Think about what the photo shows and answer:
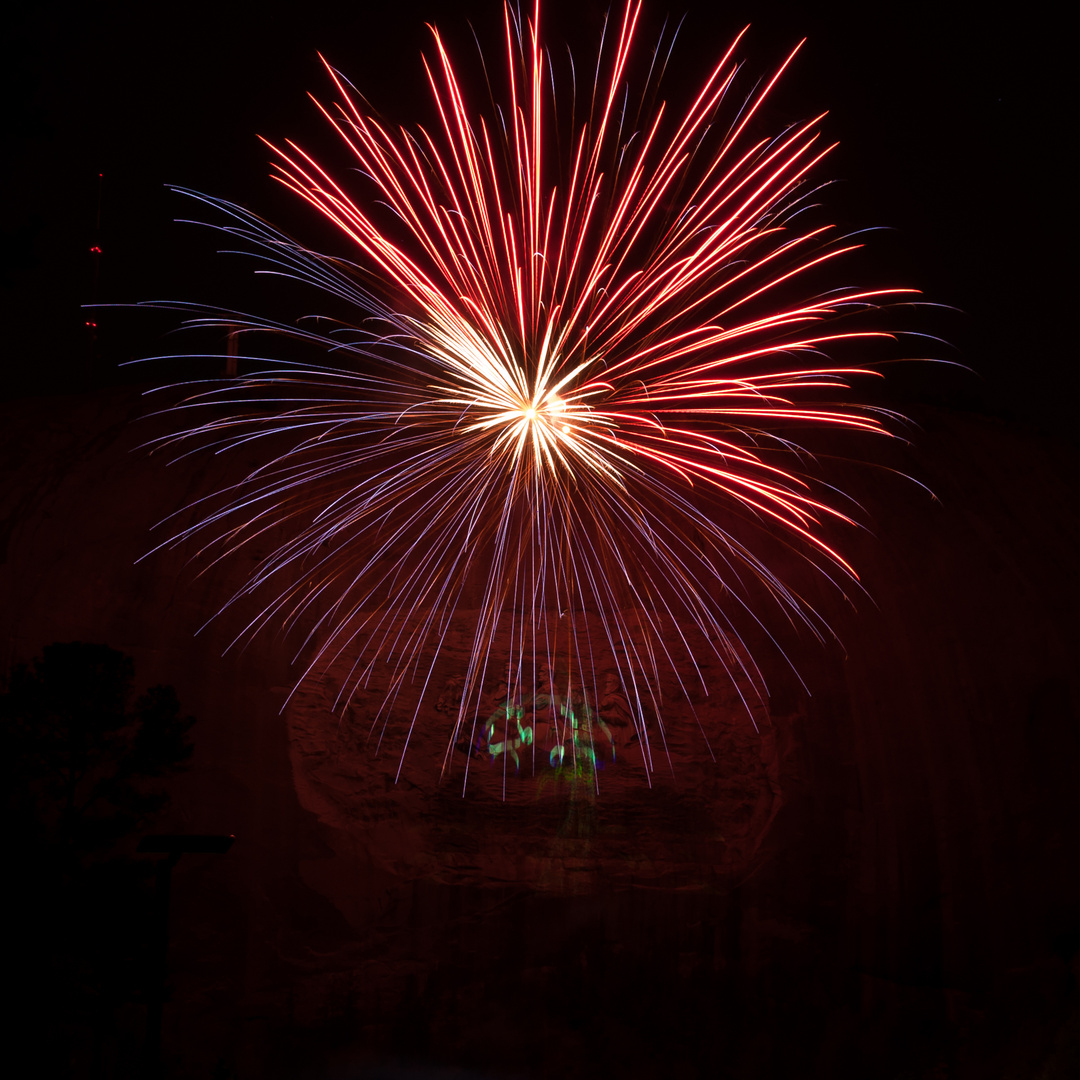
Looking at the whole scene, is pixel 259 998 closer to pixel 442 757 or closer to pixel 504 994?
pixel 504 994

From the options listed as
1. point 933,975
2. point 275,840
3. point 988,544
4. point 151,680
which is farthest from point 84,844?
point 988,544

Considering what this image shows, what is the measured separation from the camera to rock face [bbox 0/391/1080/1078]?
11.2 meters

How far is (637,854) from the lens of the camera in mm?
12453

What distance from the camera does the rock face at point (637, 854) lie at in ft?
36.7

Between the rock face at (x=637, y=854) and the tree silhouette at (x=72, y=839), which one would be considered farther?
the rock face at (x=637, y=854)

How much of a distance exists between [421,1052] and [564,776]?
13.6ft

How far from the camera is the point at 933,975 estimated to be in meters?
11.6

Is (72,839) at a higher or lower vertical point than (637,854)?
lower

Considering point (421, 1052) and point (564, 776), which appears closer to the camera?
point (421, 1052)

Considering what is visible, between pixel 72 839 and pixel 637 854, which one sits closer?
pixel 72 839

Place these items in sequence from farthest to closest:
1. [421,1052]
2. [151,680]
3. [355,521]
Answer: [355,521], [151,680], [421,1052]

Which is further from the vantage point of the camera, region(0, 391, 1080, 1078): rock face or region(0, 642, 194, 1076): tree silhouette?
region(0, 391, 1080, 1078): rock face

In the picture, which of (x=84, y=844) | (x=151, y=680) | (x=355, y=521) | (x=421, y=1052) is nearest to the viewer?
(x=84, y=844)

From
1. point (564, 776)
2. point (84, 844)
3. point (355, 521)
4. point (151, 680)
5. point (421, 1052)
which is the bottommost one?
point (421, 1052)
